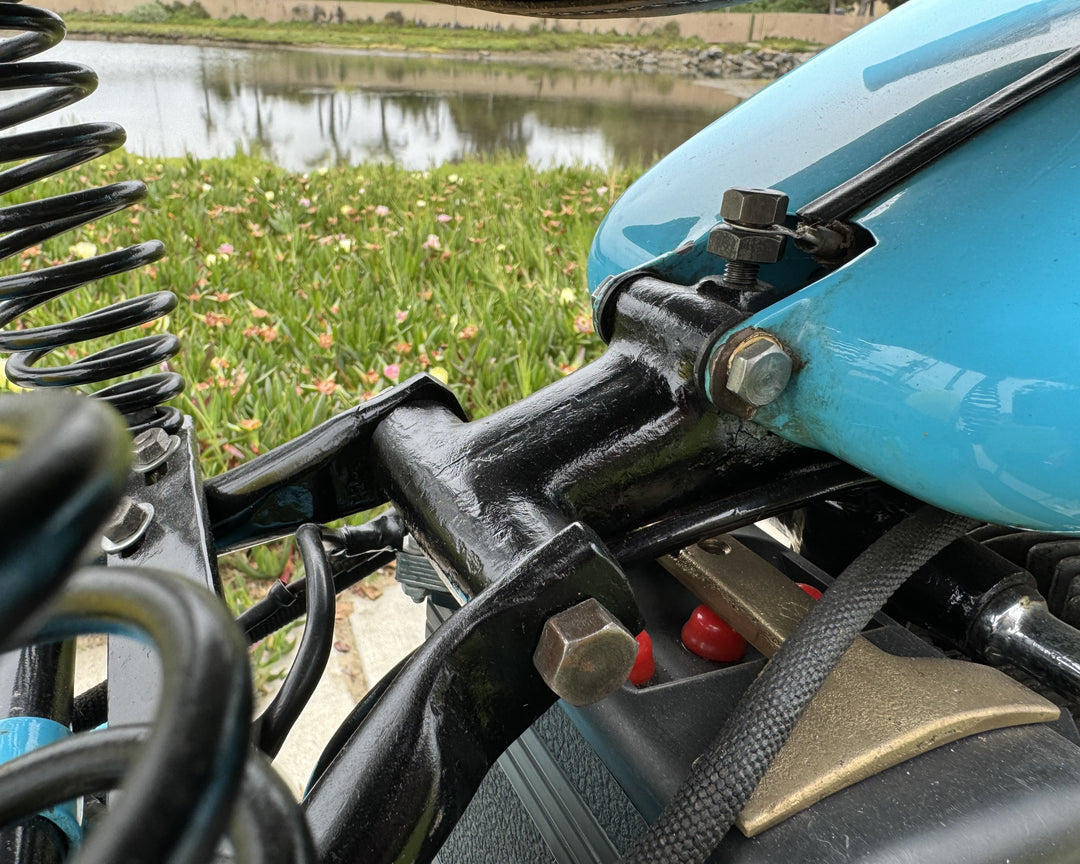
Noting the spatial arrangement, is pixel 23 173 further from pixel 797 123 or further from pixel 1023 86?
pixel 1023 86

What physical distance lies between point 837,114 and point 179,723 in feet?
2.53

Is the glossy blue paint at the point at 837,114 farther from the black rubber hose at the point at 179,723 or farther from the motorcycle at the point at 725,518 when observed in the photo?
the black rubber hose at the point at 179,723

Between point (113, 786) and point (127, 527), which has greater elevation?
point (113, 786)

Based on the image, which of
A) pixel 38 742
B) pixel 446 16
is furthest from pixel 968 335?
pixel 446 16

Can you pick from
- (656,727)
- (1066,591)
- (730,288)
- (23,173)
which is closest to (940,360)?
(730,288)

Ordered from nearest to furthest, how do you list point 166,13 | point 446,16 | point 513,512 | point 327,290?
1. point 513,512
2. point 327,290
3. point 166,13
4. point 446,16

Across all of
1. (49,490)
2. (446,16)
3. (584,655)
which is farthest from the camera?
(446,16)

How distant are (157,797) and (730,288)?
1.89 ft

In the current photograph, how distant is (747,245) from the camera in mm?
644

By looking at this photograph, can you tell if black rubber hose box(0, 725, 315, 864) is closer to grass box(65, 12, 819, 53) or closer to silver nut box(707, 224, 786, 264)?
silver nut box(707, 224, 786, 264)

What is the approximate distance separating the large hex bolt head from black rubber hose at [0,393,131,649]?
0.33m

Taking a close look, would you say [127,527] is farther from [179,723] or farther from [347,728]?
[179,723]

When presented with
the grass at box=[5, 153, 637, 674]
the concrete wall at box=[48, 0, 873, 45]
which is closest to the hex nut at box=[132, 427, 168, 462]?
the grass at box=[5, 153, 637, 674]

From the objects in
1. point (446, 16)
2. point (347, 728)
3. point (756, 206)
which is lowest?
point (446, 16)
